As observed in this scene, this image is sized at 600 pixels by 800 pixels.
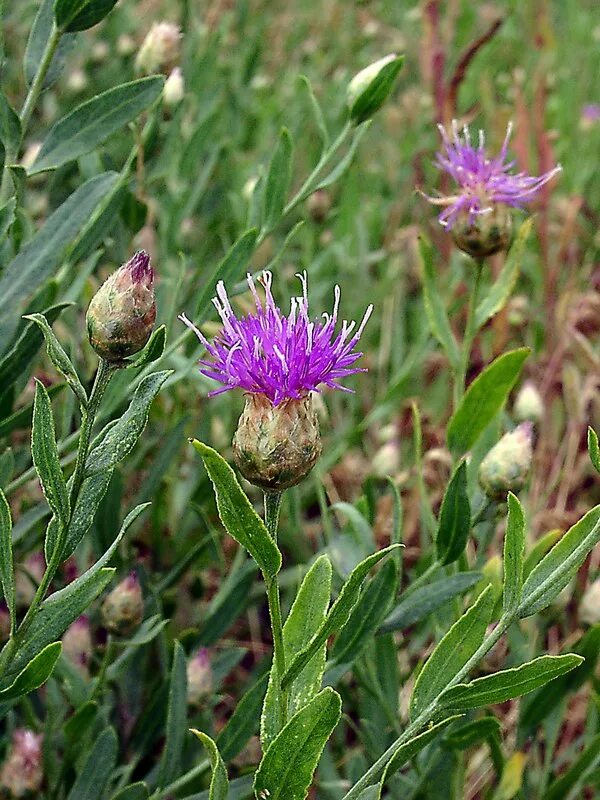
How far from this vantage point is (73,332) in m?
1.77

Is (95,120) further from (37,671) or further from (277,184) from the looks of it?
(37,671)

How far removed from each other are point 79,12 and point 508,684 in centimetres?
81

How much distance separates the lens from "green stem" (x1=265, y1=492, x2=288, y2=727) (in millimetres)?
774

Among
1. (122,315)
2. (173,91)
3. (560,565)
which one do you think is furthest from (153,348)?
(173,91)

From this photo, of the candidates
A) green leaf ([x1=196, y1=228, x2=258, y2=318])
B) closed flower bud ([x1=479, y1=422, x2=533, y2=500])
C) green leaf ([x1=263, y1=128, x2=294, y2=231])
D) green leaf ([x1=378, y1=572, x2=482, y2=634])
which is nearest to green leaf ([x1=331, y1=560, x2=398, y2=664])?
green leaf ([x1=378, y1=572, x2=482, y2=634])

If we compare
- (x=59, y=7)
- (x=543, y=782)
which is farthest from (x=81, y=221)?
(x=543, y=782)

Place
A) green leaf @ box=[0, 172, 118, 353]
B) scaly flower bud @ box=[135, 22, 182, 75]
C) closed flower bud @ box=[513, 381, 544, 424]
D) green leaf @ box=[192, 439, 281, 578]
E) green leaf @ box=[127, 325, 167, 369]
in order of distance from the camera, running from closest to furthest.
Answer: green leaf @ box=[192, 439, 281, 578] < green leaf @ box=[127, 325, 167, 369] < green leaf @ box=[0, 172, 118, 353] < scaly flower bud @ box=[135, 22, 182, 75] < closed flower bud @ box=[513, 381, 544, 424]

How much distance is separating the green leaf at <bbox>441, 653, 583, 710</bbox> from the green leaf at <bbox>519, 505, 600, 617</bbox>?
1.9 inches

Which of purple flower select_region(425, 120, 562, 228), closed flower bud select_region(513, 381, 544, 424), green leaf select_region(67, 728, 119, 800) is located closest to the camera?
green leaf select_region(67, 728, 119, 800)

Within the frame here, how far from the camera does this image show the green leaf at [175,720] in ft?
3.65

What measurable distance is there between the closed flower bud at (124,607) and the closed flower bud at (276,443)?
441 mm

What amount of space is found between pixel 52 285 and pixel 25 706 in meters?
0.50

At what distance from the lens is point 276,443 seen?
817 mm

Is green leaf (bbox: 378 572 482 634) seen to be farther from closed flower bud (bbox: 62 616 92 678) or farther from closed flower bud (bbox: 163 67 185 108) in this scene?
closed flower bud (bbox: 163 67 185 108)
